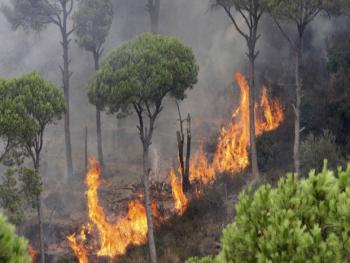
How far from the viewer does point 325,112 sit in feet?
89.5

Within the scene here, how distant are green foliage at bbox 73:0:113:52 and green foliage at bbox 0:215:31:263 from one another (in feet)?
96.8

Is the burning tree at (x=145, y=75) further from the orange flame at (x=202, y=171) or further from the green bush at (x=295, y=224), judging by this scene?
the green bush at (x=295, y=224)

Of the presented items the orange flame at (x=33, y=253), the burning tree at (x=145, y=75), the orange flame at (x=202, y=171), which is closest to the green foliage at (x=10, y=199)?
the burning tree at (x=145, y=75)

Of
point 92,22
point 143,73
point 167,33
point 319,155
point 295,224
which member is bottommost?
point 295,224

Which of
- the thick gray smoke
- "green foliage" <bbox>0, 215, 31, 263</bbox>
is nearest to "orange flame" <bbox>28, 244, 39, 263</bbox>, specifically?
the thick gray smoke

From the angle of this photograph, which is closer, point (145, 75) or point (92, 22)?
point (145, 75)

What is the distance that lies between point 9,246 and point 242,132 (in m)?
27.5

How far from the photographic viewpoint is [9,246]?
5328 millimetres

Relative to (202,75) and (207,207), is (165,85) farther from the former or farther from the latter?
(202,75)

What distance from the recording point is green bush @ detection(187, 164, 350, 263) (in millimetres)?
5098

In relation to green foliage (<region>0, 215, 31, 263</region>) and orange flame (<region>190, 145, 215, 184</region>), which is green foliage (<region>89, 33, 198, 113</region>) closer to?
orange flame (<region>190, 145, 215, 184</region>)

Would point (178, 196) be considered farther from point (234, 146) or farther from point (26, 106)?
point (26, 106)

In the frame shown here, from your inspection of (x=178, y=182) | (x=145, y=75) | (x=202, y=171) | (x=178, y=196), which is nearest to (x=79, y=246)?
(x=178, y=196)

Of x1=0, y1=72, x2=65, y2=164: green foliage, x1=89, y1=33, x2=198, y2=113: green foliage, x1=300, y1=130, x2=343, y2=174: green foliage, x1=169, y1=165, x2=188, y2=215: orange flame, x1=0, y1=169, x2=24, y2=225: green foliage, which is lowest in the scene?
x1=169, y1=165, x2=188, y2=215: orange flame
